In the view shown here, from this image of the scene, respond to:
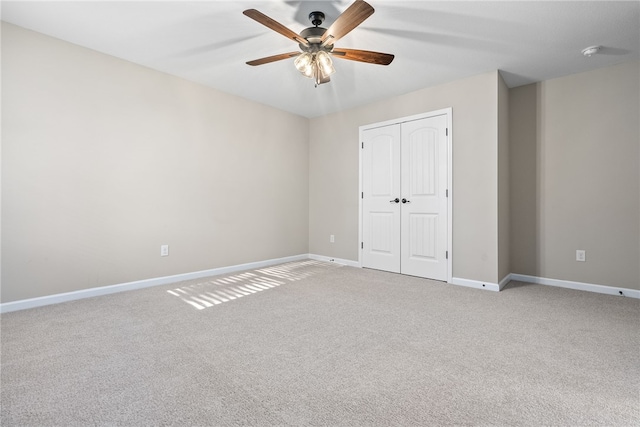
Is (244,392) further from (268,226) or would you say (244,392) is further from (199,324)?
(268,226)

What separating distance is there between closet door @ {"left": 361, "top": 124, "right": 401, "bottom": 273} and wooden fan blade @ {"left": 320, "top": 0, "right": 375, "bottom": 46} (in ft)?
7.16

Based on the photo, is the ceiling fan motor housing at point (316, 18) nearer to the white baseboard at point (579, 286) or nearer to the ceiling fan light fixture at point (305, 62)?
the ceiling fan light fixture at point (305, 62)

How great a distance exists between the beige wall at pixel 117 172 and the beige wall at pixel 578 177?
349 centimetres

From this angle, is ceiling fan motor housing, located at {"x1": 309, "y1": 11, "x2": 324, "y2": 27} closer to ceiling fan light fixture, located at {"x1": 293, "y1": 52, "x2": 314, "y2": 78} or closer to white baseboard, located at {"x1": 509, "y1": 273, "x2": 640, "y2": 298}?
ceiling fan light fixture, located at {"x1": 293, "y1": 52, "x2": 314, "y2": 78}

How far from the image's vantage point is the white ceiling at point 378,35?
231cm

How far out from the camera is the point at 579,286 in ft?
11.3

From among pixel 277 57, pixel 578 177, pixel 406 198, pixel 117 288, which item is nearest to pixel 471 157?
pixel 406 198

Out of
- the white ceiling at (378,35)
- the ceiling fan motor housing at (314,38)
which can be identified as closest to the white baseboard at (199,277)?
the white ceiling at (378,35)

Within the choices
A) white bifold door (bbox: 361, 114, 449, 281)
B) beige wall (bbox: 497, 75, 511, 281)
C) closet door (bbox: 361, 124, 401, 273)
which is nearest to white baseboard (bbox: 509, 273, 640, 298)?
beige wall (bbox: 497, 75, 511, 281)

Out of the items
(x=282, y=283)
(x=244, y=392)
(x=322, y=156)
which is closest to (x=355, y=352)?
(x=244, y=392)

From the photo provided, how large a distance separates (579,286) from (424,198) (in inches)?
76.8

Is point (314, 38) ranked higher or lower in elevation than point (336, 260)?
higher

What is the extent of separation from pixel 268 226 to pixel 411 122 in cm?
257

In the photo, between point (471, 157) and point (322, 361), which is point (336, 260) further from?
point (322, 361)
